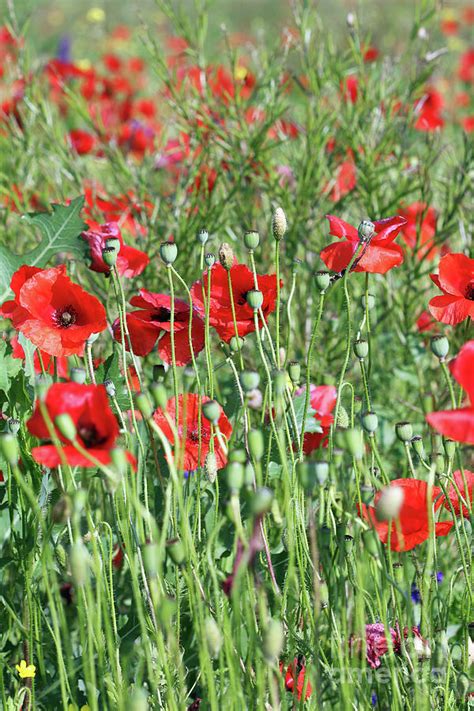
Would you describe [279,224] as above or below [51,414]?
above

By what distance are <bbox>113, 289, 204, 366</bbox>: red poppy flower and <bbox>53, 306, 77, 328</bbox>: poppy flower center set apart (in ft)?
0.28

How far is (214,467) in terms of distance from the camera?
3.70ft

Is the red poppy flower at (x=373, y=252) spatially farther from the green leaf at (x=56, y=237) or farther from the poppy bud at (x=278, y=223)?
the green leaf at (x=56, y=237)

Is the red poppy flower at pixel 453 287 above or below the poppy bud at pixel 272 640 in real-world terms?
above

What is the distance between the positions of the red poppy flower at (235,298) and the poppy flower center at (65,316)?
174 mm

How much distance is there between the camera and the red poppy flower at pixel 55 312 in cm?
120

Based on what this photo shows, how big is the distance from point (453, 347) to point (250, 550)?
127 cm

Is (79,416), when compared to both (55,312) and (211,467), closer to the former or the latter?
(211,467)

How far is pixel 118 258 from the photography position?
1.45 m

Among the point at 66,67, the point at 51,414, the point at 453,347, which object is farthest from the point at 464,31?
the point at 51,414

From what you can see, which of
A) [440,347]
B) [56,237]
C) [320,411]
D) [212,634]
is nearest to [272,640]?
[212,634]

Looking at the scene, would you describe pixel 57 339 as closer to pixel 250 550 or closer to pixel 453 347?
pixel 250 550

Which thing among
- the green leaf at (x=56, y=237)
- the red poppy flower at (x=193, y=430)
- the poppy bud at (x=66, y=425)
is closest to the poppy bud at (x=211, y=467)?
the red poppy flower at (x=193, y=430)

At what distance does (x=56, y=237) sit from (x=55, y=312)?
30 cm
